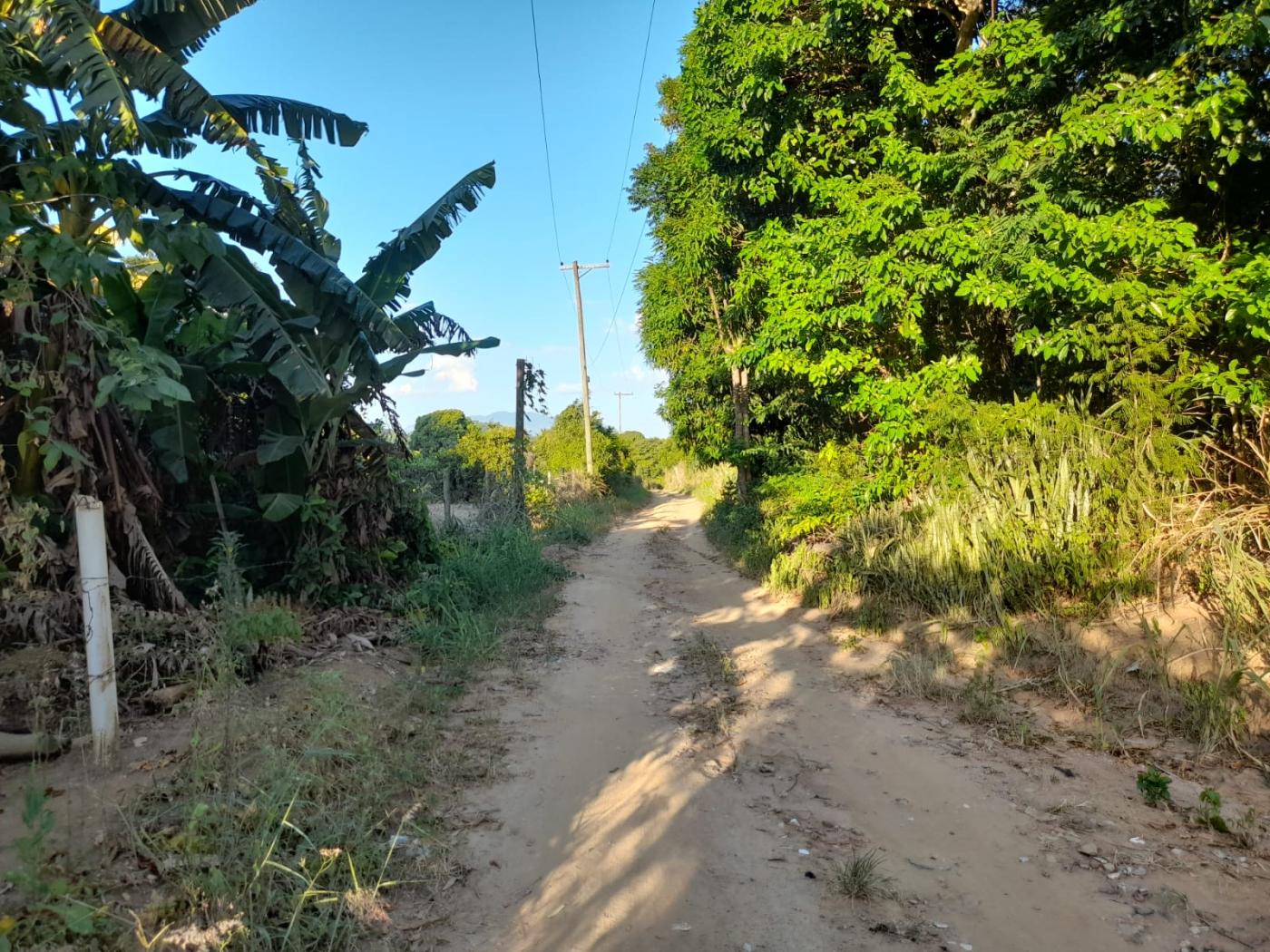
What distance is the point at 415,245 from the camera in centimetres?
812

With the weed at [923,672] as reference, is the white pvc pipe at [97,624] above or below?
above

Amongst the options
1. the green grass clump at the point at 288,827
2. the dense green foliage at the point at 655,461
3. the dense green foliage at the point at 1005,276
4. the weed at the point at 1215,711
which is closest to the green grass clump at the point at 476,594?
the green grass clump at the point at 288,827

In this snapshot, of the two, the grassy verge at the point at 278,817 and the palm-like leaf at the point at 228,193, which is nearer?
the grassy verge at the point at 278,817

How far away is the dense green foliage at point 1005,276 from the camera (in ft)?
20.0

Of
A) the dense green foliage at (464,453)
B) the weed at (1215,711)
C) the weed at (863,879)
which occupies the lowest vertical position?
the weed at (863,879)

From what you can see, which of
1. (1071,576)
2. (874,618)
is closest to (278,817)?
(874,618)

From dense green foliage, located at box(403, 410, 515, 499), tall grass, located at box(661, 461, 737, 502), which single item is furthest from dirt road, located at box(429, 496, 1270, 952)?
tall grass, located at box(661, 461, 737, 502)

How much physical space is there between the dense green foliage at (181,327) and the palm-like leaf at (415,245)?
23 mm

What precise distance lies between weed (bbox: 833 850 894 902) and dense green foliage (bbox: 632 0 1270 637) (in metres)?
3.53

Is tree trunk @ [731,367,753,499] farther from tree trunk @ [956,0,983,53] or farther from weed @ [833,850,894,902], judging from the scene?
weed @ [833,850,894,902]

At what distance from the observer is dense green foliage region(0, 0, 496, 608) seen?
4723 mm

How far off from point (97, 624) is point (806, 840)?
388 centimetres

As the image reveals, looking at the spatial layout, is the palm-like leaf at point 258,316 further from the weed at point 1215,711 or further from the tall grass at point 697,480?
the tall grass at point 697,480

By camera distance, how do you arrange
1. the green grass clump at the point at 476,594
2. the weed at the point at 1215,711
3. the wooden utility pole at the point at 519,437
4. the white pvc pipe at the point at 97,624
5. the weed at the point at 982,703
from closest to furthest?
the white pvc pipe at the point at 97,624, the weed at the point at 1215,711, the weed at the point at 982,703, the green grass clump at the point at 476,594, the wooden utility pole at the point at 519,437
